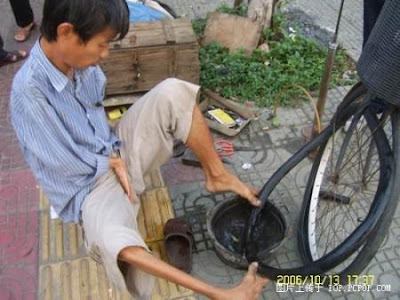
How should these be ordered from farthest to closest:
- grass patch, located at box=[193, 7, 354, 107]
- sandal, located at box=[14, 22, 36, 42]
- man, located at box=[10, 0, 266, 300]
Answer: sandal, located at box=[14, 22, 36, 42], grass patch, located at box=[193, 7, 354, 107], man, located at box=[10, 0, 266, 300]

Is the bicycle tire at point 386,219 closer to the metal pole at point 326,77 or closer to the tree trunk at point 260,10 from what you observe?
the metal pole at point 326,77

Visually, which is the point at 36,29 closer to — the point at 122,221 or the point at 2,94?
the point at 2,94

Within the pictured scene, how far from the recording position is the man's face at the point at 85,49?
1.64 metres

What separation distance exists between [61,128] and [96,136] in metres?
0.25

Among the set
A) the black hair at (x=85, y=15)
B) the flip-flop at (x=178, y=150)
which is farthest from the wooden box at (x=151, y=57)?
the black hair at (x=85, y=15)

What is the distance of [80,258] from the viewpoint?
242cm

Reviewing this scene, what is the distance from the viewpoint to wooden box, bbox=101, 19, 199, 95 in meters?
3.15

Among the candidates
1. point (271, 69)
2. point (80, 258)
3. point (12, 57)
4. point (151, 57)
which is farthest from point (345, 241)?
point (12, 57)

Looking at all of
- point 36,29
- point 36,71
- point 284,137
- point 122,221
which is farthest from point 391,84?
point 36,29

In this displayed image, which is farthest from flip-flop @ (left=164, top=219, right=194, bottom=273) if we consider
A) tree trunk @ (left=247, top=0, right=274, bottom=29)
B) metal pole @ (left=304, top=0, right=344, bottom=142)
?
tree trunk @ (left=247, top=0, right=274, bottom=29)

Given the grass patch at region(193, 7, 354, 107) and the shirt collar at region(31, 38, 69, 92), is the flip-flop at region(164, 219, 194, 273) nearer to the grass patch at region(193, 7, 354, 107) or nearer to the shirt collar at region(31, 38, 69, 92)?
the shirt collar at region(31, 38, 69, 92)

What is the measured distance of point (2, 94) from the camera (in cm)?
368

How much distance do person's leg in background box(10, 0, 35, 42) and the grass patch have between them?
1843mm

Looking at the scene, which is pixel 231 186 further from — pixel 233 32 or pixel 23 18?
pixel 23 18
